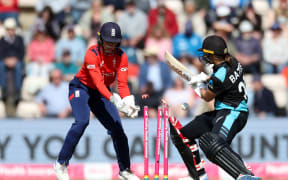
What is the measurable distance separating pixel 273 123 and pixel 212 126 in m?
3.88

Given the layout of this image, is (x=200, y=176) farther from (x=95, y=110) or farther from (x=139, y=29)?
(x=139, y=29)

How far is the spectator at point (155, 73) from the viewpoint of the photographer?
11820 millimetres

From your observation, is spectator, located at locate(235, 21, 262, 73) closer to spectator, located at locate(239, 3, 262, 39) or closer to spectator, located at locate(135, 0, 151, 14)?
spectator, located at locate(239, 3, 262, 39)

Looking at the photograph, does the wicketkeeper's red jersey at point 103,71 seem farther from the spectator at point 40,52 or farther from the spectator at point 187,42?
the spectator at point 187,42

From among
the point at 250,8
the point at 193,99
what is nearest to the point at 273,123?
the point at 193,99

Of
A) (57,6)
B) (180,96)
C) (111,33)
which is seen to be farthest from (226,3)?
(111,33)

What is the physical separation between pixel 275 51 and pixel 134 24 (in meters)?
2.96

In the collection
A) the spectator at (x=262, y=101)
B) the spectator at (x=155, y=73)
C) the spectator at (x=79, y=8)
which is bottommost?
the spectator at (x=262, y=101)

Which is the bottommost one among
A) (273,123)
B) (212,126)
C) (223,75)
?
(273,123)

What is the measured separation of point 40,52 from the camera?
1276cm

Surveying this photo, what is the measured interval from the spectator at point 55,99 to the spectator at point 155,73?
1.46 meters

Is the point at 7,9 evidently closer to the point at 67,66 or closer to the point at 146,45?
the point at 67,66

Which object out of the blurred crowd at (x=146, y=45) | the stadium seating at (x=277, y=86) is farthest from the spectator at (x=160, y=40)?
the stadium seating at (x=277, y=86)

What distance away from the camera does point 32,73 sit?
40.3 feet
